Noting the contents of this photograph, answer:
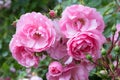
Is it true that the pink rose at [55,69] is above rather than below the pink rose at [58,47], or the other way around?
below

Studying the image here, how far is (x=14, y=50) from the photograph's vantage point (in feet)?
4.38

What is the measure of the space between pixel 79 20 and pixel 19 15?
181 cm

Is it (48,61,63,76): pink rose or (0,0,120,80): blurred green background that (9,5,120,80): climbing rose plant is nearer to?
(48,61,63,76): pink rose

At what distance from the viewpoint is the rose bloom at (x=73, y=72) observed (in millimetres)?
1322

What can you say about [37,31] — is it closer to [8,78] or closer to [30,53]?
[30,53]

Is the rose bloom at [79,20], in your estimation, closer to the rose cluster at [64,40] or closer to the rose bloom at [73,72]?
the rose cluster at [64,40]

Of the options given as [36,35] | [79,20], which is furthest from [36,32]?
[79,20]

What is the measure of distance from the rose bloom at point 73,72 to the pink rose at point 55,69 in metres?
0.02

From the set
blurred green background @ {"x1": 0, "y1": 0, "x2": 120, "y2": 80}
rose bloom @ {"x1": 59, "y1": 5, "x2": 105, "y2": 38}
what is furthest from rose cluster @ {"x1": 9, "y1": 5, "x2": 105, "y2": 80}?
blurred green background @ {"x1": 0, "y1": 0, "x2": 120, "y2": 80}

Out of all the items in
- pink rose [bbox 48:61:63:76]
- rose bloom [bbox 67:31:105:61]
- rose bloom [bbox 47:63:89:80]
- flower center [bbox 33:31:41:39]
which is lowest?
rose bloom [bbox 47:63:89:80]

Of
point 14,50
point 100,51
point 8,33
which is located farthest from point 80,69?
point 8,33

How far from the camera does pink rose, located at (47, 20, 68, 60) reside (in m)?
1.30

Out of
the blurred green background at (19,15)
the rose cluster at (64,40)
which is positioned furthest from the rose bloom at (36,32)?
the blurred green background at (19,15)

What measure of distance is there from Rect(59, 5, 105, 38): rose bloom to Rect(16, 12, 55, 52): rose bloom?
0.13 feet
